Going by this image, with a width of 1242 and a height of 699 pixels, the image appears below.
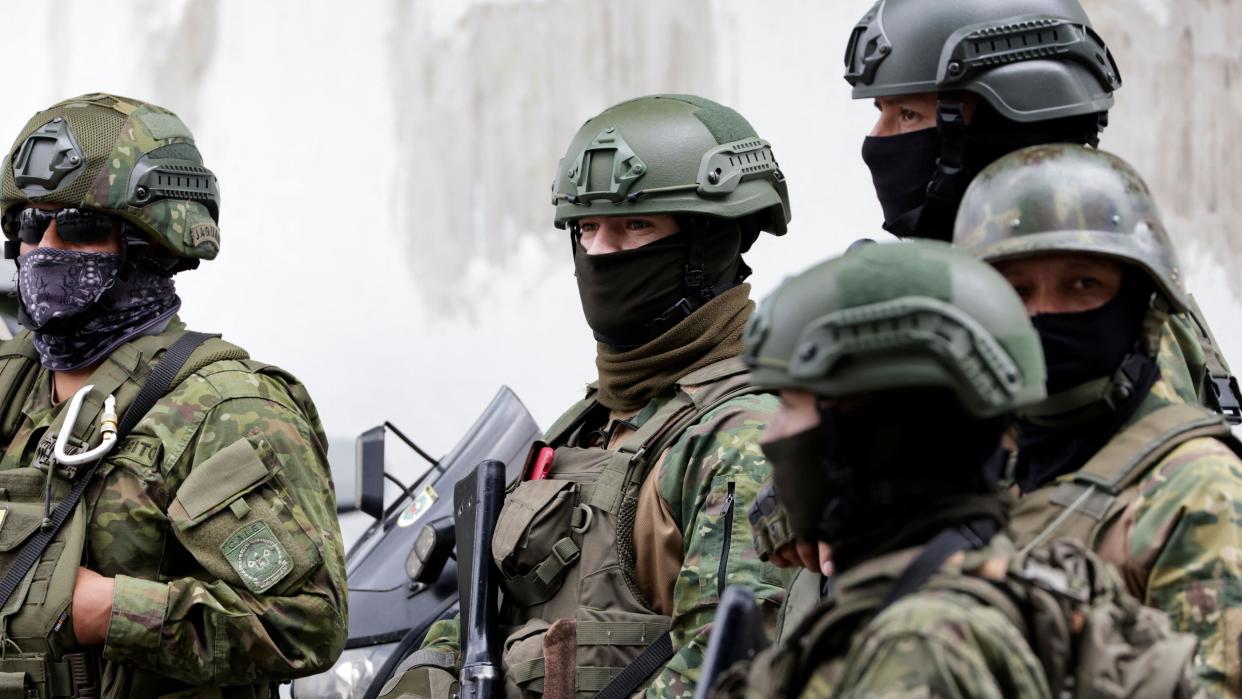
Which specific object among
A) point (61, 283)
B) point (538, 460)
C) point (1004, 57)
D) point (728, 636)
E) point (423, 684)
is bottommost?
point (423, 684)

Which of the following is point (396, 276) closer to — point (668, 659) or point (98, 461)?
point (98, 461)

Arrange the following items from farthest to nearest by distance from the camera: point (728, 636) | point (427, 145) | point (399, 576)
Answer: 1. point (427, 145)
2. point (399, 576)
3. point (728, 636)

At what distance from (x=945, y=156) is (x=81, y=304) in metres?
1.96

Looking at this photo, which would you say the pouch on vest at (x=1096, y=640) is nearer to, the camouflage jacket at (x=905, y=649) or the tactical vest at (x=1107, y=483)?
the camouflage jacket at (x=905, y=649)

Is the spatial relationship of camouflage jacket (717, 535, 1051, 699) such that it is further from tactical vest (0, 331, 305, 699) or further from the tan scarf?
tactical vest (0, 331, 305, 699)

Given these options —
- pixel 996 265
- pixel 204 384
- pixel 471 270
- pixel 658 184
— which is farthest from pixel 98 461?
pixel 471 270

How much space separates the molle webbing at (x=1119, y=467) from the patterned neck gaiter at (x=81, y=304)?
7.52 feet

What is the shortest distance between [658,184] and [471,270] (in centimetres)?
380

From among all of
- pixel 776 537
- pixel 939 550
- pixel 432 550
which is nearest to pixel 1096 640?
pixel 939 550

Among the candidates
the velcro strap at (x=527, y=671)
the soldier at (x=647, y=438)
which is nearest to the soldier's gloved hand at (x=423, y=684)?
the soldier at (x=647, y=438)

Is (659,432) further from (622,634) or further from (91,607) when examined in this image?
(91,607)

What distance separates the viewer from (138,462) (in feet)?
12.3

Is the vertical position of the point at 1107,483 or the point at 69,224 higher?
the point at 69,224

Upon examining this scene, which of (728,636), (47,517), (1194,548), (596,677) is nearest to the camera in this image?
(728,636)
